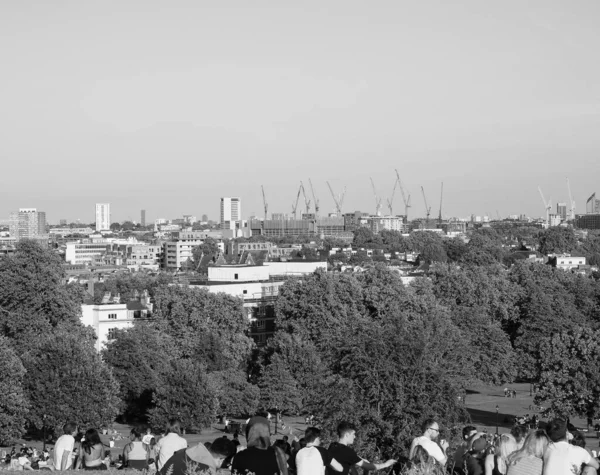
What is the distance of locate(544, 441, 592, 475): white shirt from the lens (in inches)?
570

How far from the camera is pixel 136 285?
12006 centimetres

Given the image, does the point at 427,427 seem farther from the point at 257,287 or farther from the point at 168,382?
the point at 257,287

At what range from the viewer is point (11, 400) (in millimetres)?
42906

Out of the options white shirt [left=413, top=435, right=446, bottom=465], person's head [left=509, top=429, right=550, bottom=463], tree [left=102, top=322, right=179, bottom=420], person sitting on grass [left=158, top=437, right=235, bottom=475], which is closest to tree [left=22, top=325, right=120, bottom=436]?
tree [left=102, top=322, right=179, bottom=420]

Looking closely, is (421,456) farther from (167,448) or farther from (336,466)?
(167,448)

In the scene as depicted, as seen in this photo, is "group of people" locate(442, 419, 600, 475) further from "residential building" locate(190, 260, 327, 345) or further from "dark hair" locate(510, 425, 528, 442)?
"residential building" locate(190, 260, 327, 345)

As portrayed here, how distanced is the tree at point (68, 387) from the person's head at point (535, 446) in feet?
108

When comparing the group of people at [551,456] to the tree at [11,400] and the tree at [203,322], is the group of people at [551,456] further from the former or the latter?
the tree at [203,322]

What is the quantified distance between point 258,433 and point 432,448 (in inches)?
144

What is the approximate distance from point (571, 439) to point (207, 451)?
599 cm

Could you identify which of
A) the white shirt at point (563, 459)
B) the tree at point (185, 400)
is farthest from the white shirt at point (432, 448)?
the tree at point (185, 400)

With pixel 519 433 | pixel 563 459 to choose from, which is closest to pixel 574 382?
pixel 519 433

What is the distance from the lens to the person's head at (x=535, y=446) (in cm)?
1475

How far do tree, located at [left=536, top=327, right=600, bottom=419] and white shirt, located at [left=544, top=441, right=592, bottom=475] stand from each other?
3375cm
